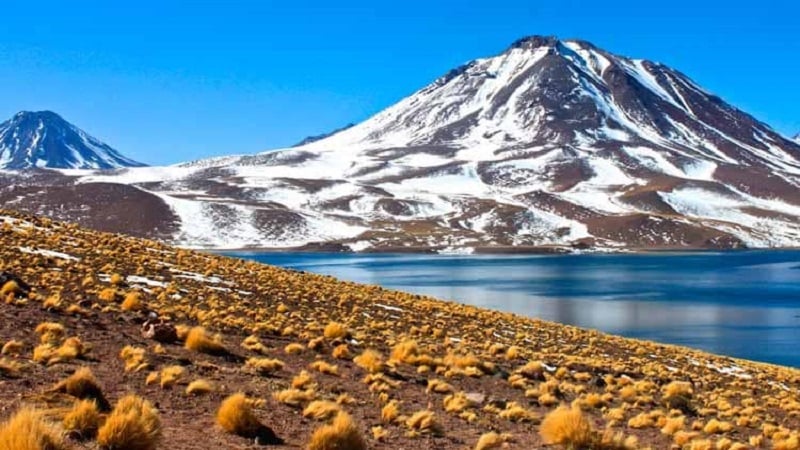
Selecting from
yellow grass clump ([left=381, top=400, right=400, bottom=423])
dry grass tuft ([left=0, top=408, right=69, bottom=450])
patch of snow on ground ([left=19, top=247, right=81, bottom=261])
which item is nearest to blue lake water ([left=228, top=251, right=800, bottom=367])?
patch of snow on ground ([left=19, top=247, right=81, bottom=261])

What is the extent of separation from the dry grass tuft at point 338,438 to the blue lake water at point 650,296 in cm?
4386

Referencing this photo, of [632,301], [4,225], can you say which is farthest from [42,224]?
[632,301]

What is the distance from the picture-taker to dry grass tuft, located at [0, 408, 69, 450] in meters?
7.18

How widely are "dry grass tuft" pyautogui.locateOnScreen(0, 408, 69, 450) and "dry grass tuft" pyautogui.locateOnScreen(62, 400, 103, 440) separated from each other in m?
0.96

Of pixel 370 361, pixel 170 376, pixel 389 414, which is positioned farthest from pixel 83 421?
pixel 370 361

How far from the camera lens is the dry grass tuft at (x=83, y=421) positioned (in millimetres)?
8969

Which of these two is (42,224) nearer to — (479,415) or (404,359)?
(404,359)

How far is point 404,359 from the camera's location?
19.8 meters

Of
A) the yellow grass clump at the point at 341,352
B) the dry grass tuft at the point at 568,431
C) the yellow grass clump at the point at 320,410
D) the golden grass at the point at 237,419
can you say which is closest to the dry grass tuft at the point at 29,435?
A: the golden grass at the point at 237,419

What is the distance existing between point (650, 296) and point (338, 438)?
274ft

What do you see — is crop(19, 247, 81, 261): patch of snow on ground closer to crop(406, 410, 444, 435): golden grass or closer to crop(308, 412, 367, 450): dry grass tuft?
crop(406, 410, 444, 435): golden grass

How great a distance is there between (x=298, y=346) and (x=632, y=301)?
6967 centimetres

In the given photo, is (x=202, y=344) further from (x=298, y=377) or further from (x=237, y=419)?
(x=237, y=419)

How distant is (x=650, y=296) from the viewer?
87688 mm
